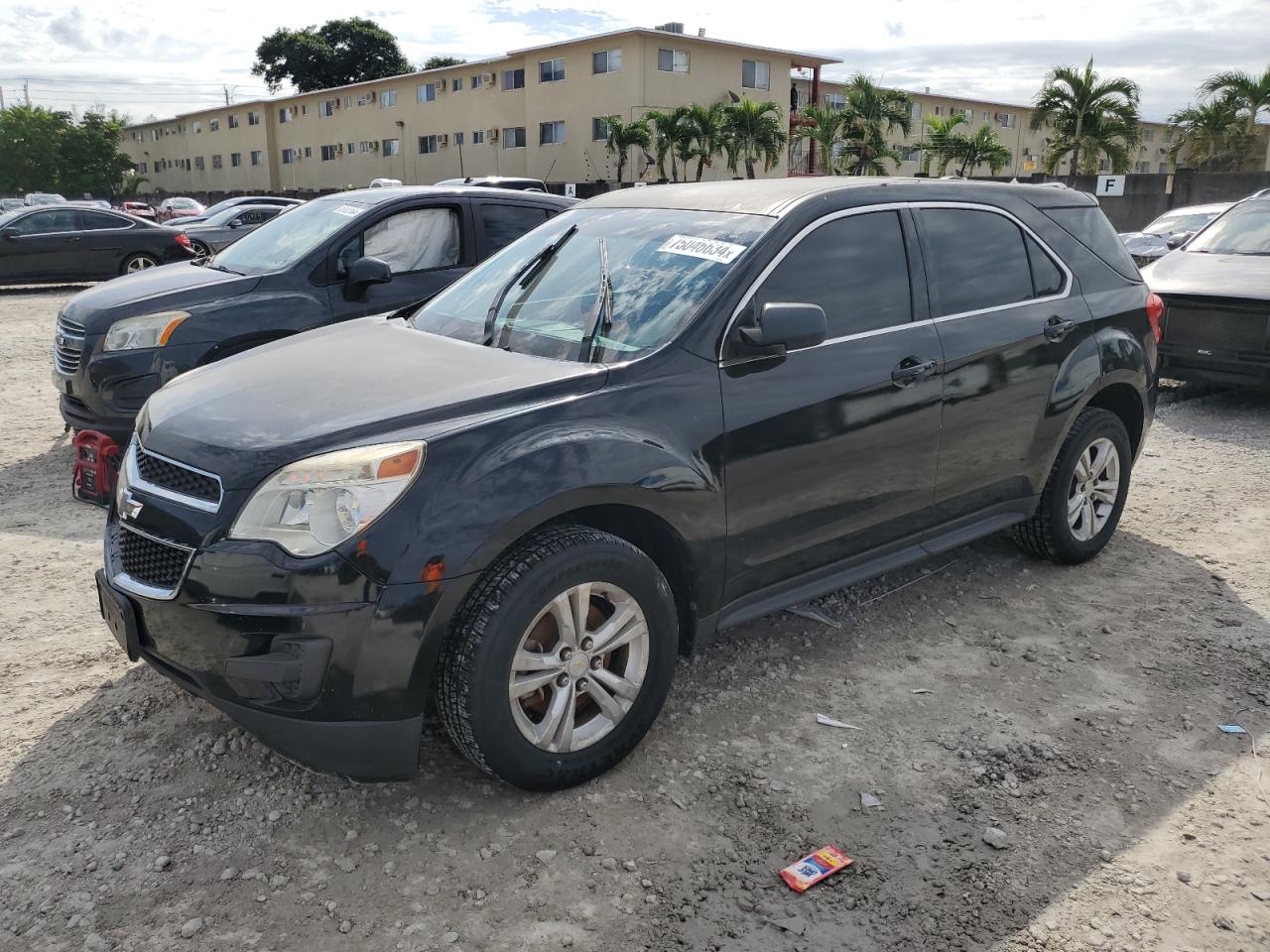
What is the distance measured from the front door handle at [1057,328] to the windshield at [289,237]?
14.8ft

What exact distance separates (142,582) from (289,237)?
456cm

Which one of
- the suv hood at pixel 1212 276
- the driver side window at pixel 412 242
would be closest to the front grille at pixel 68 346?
the driver side window at pixel 412 242

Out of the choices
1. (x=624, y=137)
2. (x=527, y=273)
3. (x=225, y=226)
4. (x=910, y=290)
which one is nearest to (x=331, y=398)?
(x=527, y=273)

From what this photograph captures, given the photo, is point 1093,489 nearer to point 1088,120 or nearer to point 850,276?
point 850,276

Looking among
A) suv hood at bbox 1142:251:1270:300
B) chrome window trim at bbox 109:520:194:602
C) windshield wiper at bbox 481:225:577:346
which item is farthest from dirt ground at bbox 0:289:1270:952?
suv hood at bbox 1142:251:1270:300

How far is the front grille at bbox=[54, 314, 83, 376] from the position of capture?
6.23 m

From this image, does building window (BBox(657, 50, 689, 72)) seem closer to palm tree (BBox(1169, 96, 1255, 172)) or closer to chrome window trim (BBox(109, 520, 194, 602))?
palm tree (BBox(1169, 96, 1255, 172))

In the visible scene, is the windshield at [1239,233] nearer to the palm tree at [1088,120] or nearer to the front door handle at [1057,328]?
the front door handle at [1057,328]

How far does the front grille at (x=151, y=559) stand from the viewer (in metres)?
2.90

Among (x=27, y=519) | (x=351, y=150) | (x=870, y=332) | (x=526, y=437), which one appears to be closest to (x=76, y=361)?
(x=27, y=519)

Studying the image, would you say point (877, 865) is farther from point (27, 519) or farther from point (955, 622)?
point (27, 519)

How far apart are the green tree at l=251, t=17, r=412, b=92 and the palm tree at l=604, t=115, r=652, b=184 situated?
3939 centimetres

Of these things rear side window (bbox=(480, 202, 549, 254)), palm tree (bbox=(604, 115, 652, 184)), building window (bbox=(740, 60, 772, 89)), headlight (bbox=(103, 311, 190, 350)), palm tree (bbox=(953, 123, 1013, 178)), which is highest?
building window (bbox=(740, 60, 772, 89))

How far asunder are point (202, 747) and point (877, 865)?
2182mm
